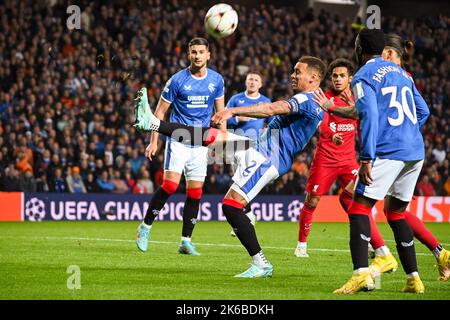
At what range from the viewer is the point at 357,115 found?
8.17 m

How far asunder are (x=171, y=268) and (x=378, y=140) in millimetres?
3252

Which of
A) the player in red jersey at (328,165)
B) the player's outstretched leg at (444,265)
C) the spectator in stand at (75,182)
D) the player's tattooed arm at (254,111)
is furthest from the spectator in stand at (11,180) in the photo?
the player's outstretched leg at (444,265)

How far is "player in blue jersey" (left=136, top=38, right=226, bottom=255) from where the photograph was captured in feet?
40.6

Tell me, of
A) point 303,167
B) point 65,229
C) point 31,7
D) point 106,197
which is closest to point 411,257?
point 65,229

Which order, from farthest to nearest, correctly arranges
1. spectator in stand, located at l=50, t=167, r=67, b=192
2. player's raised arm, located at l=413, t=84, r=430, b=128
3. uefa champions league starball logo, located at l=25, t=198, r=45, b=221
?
spectator in stand, located at l=50, t=167, r=67, b=192 < uefa champions league starball logo, located at l=25, t=198, r=45, b=221 < player's raised arm, located at l=413, t=84, r=430, b=128

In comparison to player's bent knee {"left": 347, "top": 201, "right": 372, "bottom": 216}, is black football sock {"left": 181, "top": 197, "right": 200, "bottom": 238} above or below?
below

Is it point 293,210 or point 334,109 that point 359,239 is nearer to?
point 334,109

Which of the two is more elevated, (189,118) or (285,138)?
(285,138)

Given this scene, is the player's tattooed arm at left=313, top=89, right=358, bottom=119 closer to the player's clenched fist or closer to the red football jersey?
the player's clenched fist

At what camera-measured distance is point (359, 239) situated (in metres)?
7.90

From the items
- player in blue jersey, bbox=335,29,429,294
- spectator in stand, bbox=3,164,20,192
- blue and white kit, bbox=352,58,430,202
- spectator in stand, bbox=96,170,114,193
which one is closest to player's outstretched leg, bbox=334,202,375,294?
player in blue jersey, bbox=335,29,429,294

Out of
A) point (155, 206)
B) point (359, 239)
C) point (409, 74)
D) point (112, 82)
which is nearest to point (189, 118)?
point (155, 206)

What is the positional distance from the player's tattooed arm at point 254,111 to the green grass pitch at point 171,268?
64.0 inches
